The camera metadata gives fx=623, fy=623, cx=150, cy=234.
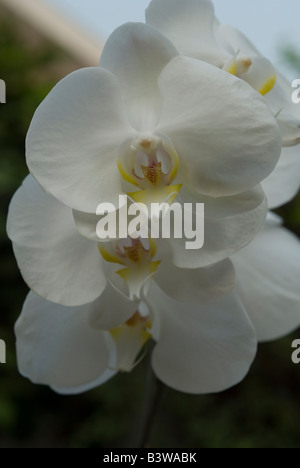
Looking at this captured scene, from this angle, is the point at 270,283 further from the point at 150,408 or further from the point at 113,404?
the point at 113,404

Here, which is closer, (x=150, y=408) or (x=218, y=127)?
(x=218, y=127)

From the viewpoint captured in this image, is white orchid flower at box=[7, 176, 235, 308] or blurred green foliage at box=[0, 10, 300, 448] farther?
blurred green foliage at box=[0, 10, 300, 448]

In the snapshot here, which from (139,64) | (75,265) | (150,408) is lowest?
(150,408)

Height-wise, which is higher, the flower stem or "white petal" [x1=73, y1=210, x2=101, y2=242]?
"white petal" [x1=73, y1=210, x2=101, y2=242]

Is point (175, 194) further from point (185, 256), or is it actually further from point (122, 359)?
point (122, 359)

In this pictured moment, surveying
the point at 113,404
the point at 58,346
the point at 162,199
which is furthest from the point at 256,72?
the point at 113,404

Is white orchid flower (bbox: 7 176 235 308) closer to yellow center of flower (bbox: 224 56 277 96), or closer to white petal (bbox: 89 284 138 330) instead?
white petal (bbox: 89 284 138 330)

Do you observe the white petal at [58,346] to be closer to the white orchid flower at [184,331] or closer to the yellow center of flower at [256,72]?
the white orchid flower at [184,331]

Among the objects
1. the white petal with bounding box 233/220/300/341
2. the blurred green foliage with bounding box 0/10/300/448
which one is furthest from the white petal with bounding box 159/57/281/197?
the blurred green foliage with bounding box 0/10/300/448

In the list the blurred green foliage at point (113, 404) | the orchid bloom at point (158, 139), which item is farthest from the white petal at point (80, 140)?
the blurred green foliage at point (113, 404)
